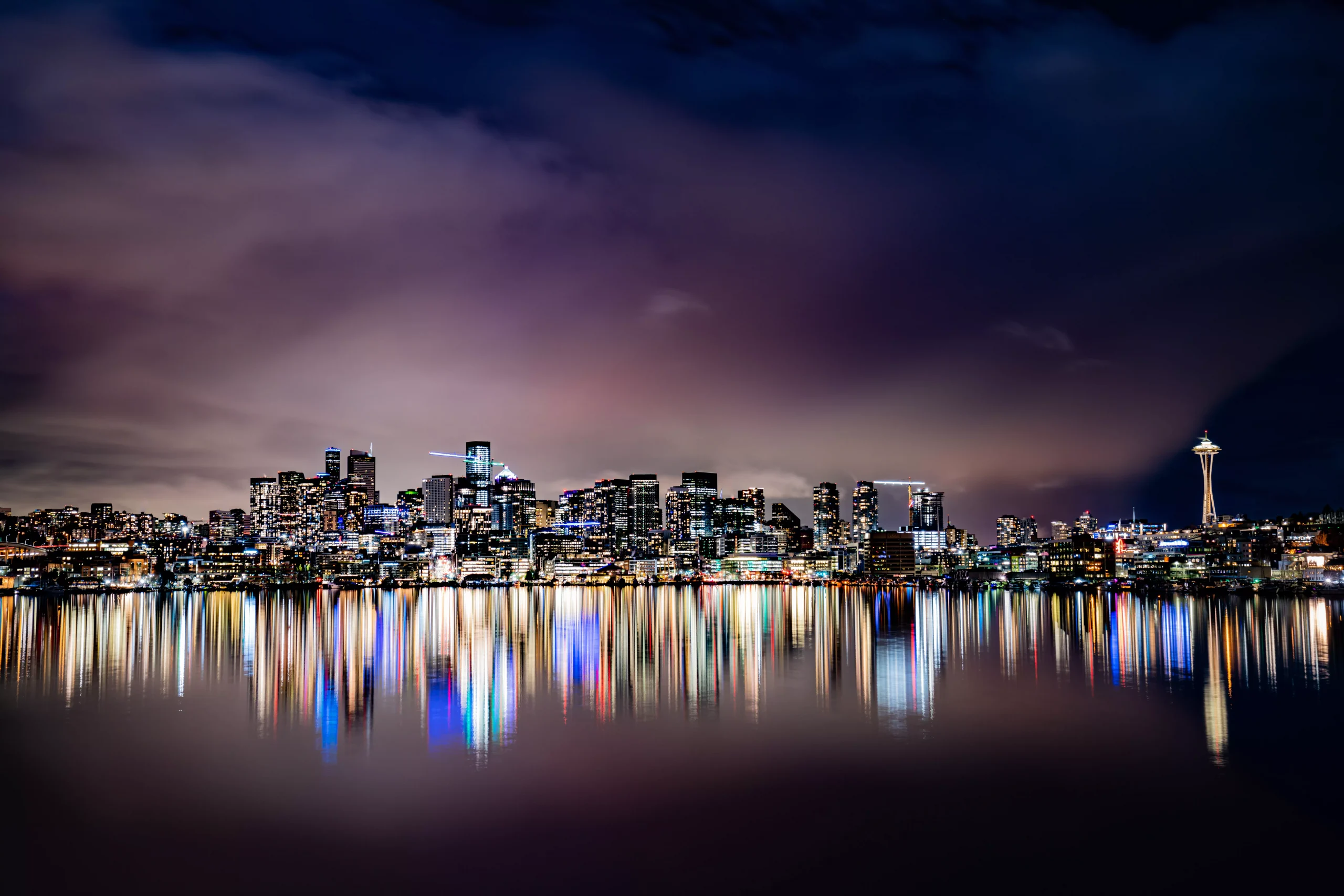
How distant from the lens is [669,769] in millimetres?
19250

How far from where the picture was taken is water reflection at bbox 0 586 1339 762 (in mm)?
26094

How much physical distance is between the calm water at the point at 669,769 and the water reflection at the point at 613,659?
26 centimetres

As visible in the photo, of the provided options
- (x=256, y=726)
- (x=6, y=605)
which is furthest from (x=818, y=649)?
(x=6, y=605)

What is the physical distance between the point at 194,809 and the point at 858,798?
11422 mm

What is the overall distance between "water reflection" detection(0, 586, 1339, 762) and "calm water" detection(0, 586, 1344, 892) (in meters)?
0.26

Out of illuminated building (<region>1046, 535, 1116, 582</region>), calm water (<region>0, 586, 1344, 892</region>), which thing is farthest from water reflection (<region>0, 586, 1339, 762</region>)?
illuminated building (<region>1046, 535, 1116, 582</region>)

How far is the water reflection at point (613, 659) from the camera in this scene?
26094 millimetres

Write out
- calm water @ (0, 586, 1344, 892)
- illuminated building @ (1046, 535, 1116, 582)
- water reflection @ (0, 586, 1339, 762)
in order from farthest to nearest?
illuminated building @ (1046, 535, 1116, 582), water reflection @ (0, 586, 1339, 762), calm water @ (0, 586, 1344, 892)

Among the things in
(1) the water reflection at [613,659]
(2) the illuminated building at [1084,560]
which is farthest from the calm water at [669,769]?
(2) the illuminated building at [1084,560]

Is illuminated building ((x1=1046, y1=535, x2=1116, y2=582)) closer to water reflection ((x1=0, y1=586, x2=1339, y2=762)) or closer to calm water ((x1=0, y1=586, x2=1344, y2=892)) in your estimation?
water reflection ((x1=0, y1=586, x2=1339, y2=762))

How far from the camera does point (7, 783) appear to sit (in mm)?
18156

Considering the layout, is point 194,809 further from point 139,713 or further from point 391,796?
point 139,713

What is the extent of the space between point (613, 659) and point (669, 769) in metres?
19.7

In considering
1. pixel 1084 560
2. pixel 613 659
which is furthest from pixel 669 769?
pixel 1084 560
